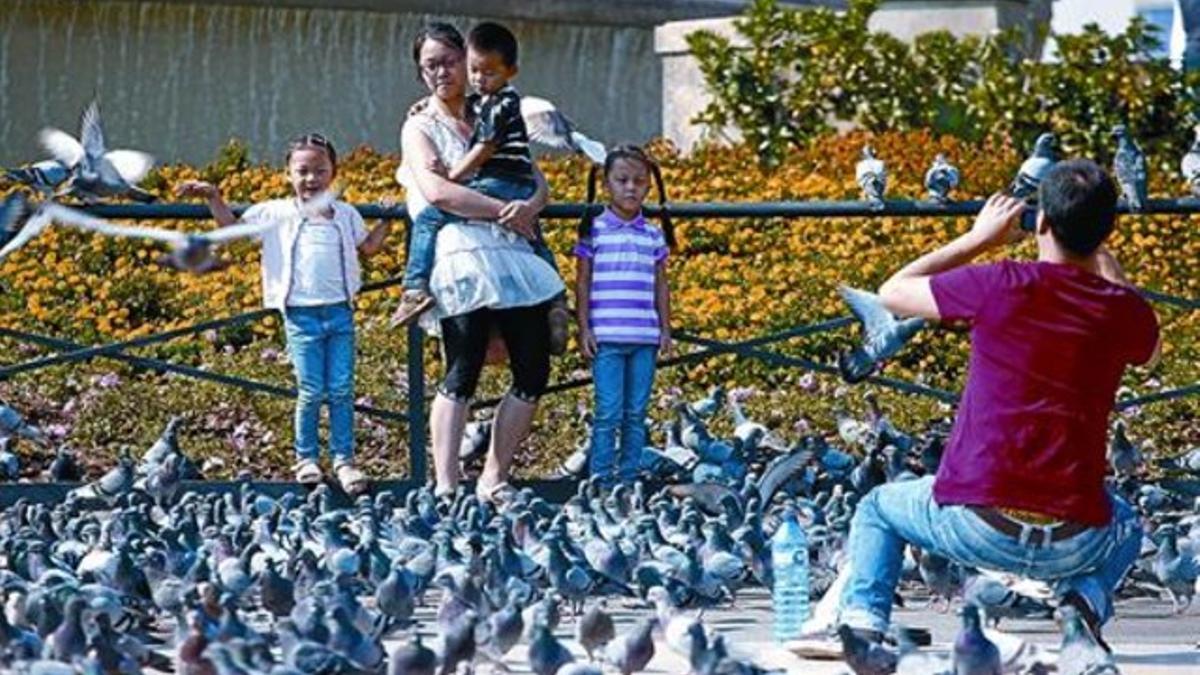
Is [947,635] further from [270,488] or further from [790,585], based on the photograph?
[270,488]

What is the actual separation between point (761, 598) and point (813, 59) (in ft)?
27.5

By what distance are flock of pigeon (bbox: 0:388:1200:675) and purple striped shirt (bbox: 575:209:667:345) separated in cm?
54

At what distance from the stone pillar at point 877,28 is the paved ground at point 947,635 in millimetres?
9239

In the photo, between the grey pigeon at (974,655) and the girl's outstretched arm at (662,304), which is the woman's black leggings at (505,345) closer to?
the girl's outstretched arm at (662,304)

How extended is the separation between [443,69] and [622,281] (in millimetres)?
1028

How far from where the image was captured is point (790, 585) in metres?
7.82

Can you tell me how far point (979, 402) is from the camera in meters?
6.87

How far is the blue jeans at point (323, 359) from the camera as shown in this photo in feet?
34.4

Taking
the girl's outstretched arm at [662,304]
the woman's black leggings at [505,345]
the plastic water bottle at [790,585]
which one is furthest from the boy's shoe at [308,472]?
the plastic water bottle at [790,585]

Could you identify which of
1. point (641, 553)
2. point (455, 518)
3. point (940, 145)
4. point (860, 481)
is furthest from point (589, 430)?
point (940, 145)

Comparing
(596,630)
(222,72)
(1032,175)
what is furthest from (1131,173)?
(222,72)

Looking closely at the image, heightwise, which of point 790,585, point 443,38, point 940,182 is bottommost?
point 790,585

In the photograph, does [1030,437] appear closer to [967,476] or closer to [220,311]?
[967,476]

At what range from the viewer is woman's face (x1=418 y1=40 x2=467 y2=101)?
1005 centimetres
